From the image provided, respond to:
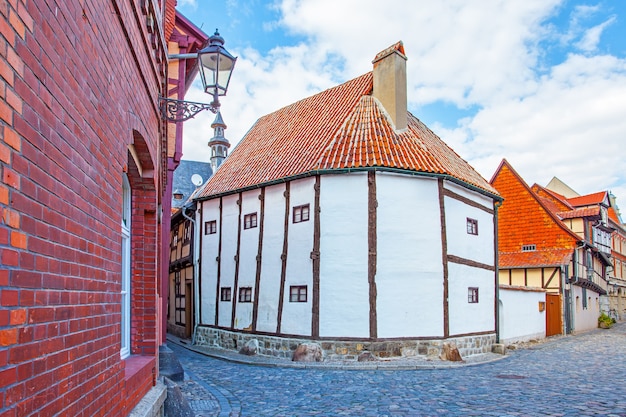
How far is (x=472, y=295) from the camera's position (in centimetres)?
1521

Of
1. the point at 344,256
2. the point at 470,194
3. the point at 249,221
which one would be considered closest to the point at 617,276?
the point at 470,194

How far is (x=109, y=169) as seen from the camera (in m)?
3.43

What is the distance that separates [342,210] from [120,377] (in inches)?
411

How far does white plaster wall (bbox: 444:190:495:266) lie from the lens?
47.9 feet

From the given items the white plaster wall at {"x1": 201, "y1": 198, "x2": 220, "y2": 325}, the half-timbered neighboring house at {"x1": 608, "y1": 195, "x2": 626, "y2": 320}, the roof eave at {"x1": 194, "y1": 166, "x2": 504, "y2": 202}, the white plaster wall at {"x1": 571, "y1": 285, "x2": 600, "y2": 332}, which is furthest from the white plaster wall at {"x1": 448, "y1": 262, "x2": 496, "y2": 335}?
the half-timbered neighboring house at {"x1": 608, "y1": 195, "x2": 626, "y2": 320}

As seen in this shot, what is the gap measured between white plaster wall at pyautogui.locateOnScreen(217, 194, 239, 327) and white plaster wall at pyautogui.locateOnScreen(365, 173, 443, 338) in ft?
17.2

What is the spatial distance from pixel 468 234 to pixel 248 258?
663cm

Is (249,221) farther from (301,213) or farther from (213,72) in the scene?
(213,72)

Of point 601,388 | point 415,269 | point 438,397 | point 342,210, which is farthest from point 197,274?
point 601,388

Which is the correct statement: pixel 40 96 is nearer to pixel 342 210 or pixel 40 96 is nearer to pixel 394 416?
pixel 394 416

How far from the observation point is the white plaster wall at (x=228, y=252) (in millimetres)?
16545

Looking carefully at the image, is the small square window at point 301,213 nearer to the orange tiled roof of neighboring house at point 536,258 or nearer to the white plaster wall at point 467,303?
the white plaster wall at point 467,303

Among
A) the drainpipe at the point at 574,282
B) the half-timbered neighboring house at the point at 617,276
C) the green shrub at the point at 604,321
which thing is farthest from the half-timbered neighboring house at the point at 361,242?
the half-timbered neighboring house at the point at 617,276

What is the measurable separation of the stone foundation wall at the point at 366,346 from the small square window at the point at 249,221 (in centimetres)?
328
